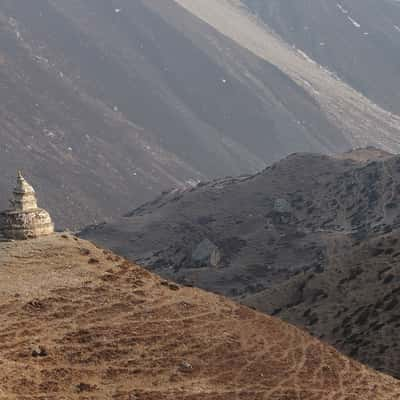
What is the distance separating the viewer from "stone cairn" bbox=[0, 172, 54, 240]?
49.1 metres

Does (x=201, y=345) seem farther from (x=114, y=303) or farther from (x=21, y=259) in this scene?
(x=21, y=259)

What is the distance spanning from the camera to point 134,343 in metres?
40.4

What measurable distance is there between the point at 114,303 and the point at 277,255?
11382cm

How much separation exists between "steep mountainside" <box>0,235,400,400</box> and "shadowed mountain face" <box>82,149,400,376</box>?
764 inches

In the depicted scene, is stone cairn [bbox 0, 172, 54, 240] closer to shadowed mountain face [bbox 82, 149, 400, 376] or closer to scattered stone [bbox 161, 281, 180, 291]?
scattered stone [bbox 161, 281, 180, 291]

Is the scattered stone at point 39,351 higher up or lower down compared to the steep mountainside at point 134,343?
lower down

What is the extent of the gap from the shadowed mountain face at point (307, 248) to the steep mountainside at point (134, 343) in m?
19.4

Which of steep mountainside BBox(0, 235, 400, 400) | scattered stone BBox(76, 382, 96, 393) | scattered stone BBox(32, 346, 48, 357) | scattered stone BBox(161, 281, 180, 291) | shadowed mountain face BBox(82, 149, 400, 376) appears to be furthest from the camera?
shadowed mountain face BBox(82, 149, 400, 376)

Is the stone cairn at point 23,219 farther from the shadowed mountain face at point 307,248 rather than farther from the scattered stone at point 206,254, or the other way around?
the scattered stone at point 206,254

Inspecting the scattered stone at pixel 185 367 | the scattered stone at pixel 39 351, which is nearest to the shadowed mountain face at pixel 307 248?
the scattered stone at pixel 185 367

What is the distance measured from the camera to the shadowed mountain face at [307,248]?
74.4 m

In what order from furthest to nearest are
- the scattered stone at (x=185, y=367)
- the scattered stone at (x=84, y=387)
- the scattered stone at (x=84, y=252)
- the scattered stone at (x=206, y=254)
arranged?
1. the scattered stone at (x=206, y=254)
2. the scattered stone at (x=84, y=252)
3. the scattered stone at (x=185, y=367)
4. the scattered stone at (x=84, y=387)

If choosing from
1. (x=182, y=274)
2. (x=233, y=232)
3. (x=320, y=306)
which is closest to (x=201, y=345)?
(x=320, y=306)

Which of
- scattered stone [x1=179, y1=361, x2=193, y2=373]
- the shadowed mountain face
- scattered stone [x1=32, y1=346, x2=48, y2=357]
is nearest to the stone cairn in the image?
scattered stone [x1=32, y1=346, x2=48, y2=357]
